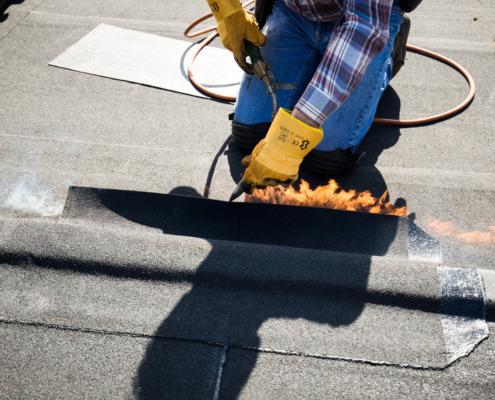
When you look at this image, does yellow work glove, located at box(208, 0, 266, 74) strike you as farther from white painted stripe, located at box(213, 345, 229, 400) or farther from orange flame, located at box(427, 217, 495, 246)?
white painted stripe, located at box(213, 345, 229, 400)

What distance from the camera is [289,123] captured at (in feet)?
6.63

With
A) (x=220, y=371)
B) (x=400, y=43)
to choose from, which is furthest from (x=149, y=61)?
(x=220, y=371)

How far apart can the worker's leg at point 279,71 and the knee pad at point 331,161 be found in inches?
13.0

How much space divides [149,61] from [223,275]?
2356 mm

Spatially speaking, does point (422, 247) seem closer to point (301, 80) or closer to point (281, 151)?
point (281, 151)

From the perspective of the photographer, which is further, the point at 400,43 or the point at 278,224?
the point at 400,43

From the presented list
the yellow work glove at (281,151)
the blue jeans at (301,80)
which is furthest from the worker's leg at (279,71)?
the yellow work glove at (281,151)

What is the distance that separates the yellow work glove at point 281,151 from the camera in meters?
2.03

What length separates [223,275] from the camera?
199cm

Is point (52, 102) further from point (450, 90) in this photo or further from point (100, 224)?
point (450, 90)

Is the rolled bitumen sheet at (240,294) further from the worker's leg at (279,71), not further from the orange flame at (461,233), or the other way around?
the worker's leg at (279,71)

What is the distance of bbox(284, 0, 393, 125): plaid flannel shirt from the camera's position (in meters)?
2.01

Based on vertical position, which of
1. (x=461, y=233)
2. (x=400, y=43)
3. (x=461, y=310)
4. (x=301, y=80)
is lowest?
(x=461, y=233)

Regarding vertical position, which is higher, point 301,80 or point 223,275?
point 301,80
